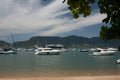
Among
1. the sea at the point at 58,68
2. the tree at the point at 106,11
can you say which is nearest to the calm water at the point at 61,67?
the sea at the point at 58,68

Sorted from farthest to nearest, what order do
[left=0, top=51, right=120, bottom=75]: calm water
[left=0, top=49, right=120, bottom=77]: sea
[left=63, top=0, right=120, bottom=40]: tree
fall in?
[left=0, top=51, right=120, bottom=75]: calm water, [left=0, top=49, right=120, bottom=77]: sea, [left=63, top=0, right=120, bottom=40]: tree

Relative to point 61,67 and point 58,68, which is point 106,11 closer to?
point 58,68

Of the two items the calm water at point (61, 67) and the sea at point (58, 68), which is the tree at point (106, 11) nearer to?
the sea at point (58, 68)

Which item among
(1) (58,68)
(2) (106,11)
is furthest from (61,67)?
(2) (106,11)

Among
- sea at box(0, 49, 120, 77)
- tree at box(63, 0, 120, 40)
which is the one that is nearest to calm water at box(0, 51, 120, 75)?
sea at box(0, 49, 120, 77)

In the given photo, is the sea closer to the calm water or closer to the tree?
the calm water

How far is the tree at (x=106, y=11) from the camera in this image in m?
5.93

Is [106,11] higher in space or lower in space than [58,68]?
higher

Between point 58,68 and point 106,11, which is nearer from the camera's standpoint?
point 106,11

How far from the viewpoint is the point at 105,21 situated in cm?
611

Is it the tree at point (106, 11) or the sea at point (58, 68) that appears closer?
the tree at point (106, 11)

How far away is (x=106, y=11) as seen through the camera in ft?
20.0

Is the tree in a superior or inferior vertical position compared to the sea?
superior

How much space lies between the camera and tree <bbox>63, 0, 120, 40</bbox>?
19.5 ft
